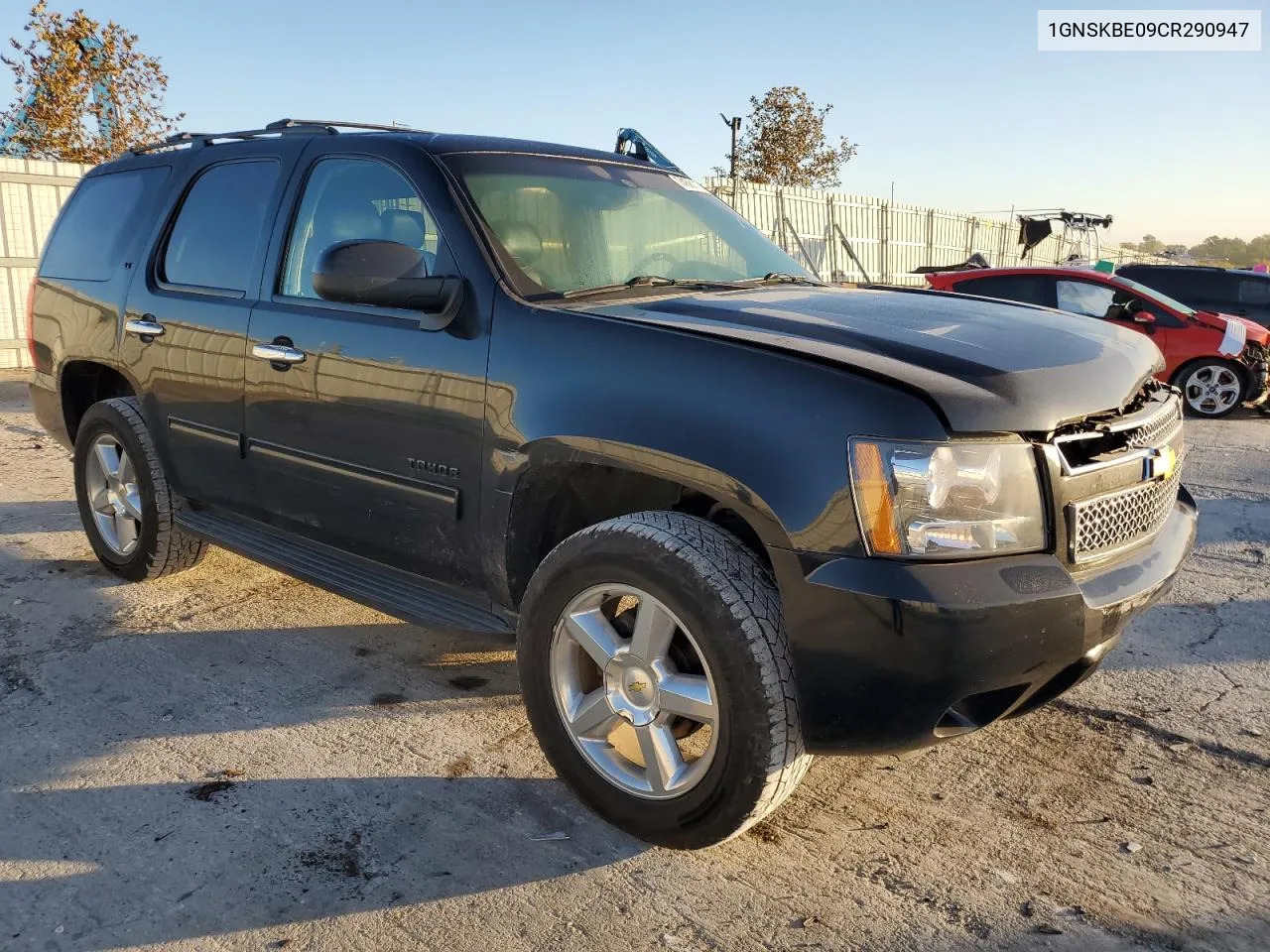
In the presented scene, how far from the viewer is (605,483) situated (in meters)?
2.96

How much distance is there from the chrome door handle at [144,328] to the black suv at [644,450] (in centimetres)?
2

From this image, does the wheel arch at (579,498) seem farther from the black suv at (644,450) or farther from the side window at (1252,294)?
the side window at (1252,294)

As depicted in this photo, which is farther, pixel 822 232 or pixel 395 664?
pixel 822 232

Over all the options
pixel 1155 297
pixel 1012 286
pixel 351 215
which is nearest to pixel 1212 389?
pixel 1155 297

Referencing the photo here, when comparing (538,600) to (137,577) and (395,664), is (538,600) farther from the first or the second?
(137,577)

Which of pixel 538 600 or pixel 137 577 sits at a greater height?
pixel 538 600

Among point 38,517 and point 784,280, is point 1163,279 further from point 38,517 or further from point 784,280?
point 38,517

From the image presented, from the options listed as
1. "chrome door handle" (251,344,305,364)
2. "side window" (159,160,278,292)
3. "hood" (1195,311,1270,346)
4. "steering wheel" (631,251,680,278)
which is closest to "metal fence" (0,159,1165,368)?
"hood" (1195,311,1270,346)

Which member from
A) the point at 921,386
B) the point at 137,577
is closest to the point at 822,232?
the point at 137,577

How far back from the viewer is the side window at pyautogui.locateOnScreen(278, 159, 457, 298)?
3270 millimetres

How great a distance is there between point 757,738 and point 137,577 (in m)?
3.36

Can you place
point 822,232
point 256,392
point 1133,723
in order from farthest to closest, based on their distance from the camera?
point 822,232
point 256,392
point 1133,723

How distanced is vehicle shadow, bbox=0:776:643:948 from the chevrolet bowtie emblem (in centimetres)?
164

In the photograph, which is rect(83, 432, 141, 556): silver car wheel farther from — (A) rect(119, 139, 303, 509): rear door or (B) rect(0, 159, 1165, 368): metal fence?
(B) rect(0, 159, 1165, 368): metal fence
